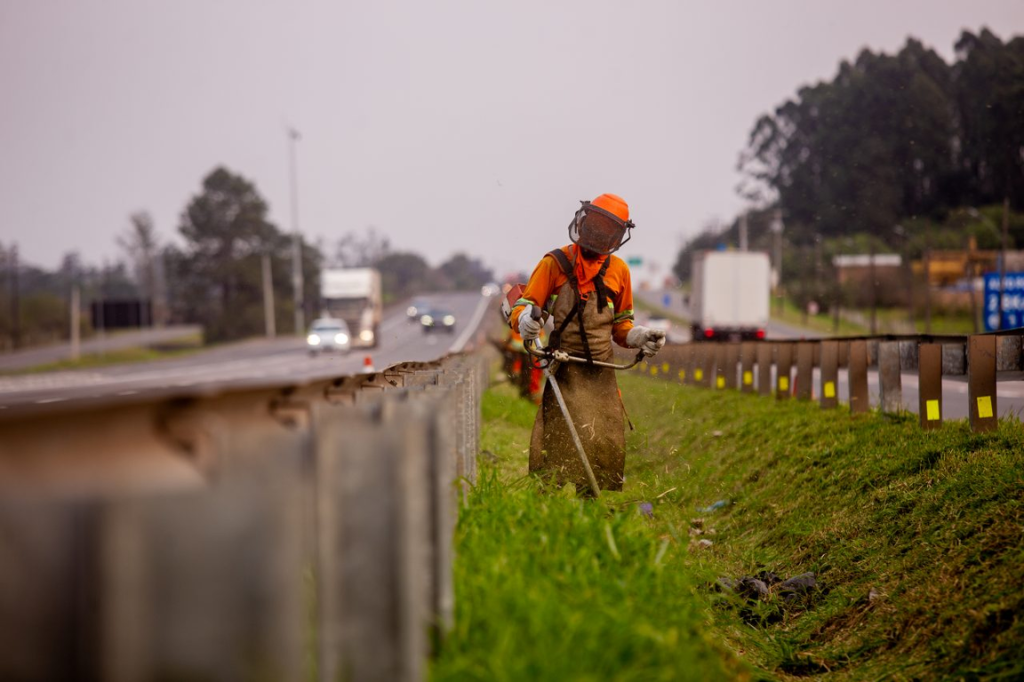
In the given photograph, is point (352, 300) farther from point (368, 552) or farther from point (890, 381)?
point (368, 552)

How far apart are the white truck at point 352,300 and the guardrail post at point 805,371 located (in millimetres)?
38824

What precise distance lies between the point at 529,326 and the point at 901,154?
308ft

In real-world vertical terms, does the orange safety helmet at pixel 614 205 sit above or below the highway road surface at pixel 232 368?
above

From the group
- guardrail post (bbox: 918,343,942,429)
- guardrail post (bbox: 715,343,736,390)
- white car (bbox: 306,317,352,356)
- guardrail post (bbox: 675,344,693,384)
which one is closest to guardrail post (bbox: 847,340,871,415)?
guardrail post (bbox: 918,343,942,429)

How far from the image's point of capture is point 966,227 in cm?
9119

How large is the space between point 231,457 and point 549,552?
2284 mm

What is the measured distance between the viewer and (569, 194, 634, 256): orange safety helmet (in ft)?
21.7

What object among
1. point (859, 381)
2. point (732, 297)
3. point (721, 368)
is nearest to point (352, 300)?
point (732, 297)

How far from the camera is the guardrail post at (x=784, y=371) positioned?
1373 cm

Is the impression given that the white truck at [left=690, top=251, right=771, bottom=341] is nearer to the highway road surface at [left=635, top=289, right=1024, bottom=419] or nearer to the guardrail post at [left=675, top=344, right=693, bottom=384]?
the highway road surface at [left=635, top=289, right=1024, bottom=419]

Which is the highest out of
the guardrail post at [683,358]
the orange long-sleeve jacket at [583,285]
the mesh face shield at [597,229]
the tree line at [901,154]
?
the tree line at [901,154]

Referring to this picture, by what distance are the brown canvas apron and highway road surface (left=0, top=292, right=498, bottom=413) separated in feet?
5.24

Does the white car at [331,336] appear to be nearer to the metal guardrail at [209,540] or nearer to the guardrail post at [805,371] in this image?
the guardrail post at [805,371]

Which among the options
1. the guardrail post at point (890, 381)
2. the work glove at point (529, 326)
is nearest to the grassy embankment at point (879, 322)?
the guardrail post at point (890, 381)
